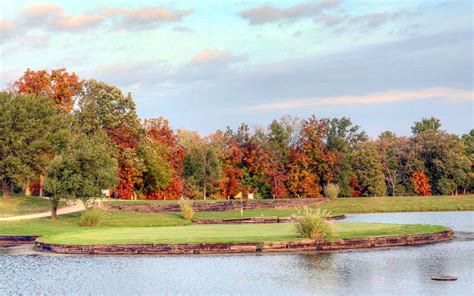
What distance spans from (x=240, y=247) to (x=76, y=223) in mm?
23353

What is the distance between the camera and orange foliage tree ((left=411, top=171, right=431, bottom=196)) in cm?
9800

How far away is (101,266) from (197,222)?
28089mm

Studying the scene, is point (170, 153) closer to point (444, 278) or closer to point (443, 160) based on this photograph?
point (443, 160)

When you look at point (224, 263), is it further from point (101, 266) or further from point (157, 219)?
point (157, 219)

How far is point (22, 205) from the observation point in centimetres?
6341

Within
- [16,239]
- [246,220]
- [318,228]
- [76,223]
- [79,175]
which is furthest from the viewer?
[246,220]

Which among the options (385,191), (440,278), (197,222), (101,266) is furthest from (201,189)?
(440,278)

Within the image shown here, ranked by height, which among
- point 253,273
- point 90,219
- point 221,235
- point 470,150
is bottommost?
point 253,273

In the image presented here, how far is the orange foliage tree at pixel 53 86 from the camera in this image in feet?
257

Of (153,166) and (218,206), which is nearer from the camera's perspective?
(218,206)

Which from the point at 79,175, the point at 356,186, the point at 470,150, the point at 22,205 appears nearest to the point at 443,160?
the point at 356,186

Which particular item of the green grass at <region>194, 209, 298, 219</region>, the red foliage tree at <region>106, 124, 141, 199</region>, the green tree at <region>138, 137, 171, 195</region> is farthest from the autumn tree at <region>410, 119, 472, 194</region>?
the red foliage tree at <region>106, 124, 141, 199</region>

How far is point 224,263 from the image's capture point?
92.8 ft

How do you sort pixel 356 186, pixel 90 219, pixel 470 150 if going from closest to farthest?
pixel 90 219 < pixel 356 186 < pixel 470 150
